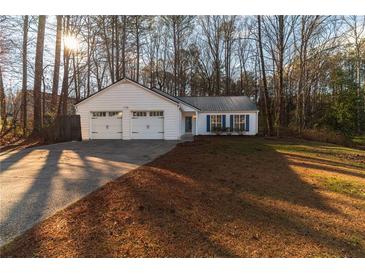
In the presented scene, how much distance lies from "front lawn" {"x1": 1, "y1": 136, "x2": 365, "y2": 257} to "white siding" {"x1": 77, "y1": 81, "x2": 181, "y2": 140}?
993 cm

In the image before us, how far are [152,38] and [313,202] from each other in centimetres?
2923

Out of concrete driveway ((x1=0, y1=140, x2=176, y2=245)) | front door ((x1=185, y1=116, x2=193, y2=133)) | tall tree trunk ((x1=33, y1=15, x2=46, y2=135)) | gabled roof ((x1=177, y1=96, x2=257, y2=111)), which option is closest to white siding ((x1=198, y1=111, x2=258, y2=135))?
gabled roof ((x1=177, y1=96, x2=257, y2=111))

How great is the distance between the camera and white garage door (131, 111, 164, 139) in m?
16.5

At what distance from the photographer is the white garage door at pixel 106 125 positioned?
54.4ft

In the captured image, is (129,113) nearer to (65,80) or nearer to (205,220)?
(65,80)

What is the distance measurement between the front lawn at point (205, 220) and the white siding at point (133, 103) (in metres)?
9.93

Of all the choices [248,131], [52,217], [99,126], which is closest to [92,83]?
[99,126]

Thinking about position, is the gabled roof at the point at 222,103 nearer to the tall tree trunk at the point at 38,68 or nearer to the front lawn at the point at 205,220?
the tall tree trunk at the point at 38,68

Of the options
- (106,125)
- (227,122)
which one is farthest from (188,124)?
(106,125)

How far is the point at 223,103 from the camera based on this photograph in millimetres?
24078

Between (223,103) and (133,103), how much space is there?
10.5 metres

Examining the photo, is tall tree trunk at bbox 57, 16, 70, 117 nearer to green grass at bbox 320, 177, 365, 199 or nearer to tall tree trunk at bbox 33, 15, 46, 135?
tall tree trunk at bbox 33, 15, 46, 135

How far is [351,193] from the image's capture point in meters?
5.68

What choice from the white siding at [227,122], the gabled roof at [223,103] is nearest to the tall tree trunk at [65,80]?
the white siding at [227,122]
